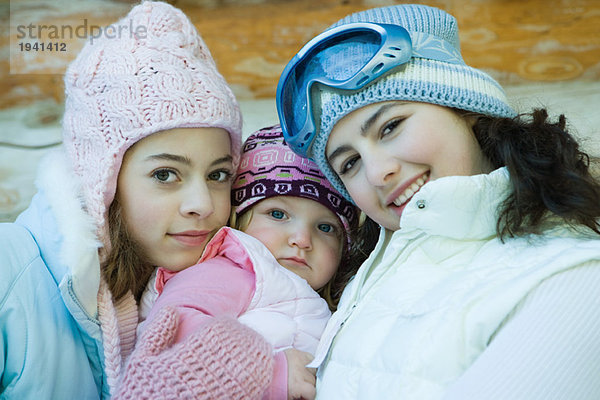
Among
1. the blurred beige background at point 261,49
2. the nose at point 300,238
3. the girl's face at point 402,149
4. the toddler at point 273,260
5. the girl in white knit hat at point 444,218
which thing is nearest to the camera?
the girl in white knit hat at point 444,218

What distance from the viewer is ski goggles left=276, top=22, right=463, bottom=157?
1.28 m

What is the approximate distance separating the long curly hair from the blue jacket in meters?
0.90

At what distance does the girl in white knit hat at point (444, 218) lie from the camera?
902 millimetres

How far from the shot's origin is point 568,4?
2258 mm

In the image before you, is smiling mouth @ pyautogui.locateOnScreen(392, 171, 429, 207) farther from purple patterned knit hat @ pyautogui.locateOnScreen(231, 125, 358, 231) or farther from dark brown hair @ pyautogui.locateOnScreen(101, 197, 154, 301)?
dark brown hair @ pyautogui.locateOnScreen(101, 197, 154, 301)

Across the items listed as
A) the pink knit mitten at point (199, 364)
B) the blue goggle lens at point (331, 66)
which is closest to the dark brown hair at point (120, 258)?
the pink knit mitten at point (199, 364)

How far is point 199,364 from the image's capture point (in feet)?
3.53

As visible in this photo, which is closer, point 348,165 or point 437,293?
point 437,293

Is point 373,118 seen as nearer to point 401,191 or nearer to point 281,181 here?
point 401,191

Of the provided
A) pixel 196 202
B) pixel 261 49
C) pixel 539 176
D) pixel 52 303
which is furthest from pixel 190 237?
pixel 261 49

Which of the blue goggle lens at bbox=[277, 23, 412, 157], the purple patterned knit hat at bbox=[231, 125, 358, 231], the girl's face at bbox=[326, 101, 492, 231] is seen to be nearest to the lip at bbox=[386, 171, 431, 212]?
the girl's face at bbox=[326, 101, 492, 231]

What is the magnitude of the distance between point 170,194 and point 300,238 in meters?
0.35

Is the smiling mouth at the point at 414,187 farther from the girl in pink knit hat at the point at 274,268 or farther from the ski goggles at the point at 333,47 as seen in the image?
the girl in pink knit hat at the point at 274,268

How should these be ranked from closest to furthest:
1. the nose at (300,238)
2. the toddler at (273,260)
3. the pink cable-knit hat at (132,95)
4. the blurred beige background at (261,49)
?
the toddler at (273,260)
the pink cable-knit hat at (132,95)
the nose at (300,238)
the blurred beige background at (261,49)
